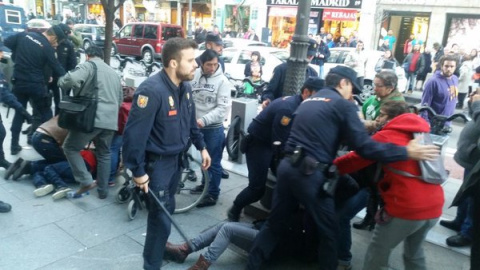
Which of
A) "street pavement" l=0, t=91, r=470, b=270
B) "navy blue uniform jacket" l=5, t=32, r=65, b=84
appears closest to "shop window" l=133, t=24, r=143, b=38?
"navy blue uniform jacket" l=5, t=32, r=65, b=84

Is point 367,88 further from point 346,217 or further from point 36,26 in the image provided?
point 346,217

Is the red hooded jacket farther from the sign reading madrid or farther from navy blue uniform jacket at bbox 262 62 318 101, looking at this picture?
the sign reading madrid

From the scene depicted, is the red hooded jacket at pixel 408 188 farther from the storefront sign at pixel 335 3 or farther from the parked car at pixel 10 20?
the storefront sign at pixel 335 3

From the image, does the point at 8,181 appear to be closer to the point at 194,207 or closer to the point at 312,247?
the point at 194,207

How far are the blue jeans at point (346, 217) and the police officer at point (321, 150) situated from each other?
0.46 metres

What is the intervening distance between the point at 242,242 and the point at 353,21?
22.9m

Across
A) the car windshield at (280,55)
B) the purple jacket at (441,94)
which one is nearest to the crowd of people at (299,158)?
the purple jacket at (441,94)

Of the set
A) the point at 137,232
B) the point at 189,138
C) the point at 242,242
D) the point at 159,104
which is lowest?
the point at 137,232

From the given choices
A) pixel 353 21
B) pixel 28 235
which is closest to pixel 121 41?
pixel 353 21

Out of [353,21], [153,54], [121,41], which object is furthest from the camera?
[353,21]

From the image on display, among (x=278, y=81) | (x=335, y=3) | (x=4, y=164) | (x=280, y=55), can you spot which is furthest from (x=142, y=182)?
(x=335, y=3)

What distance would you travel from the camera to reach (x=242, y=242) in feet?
11.4

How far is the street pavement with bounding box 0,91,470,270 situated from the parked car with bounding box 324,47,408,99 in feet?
30.0

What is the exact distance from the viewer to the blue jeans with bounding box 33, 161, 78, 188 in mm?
4945
